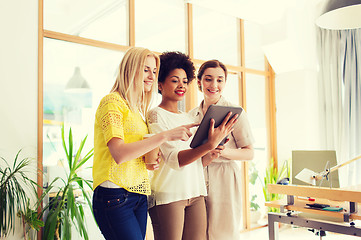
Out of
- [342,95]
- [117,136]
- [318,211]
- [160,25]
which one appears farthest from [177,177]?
[342,95]

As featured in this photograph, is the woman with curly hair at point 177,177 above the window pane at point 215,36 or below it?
below

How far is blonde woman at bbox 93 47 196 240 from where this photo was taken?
133 centimetres

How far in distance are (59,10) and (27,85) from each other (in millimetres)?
776

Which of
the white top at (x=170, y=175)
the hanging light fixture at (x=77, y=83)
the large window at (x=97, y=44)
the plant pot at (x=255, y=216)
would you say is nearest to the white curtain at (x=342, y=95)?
the plant pot at (x=255, y=216)

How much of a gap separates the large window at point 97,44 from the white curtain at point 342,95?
1.32 meters

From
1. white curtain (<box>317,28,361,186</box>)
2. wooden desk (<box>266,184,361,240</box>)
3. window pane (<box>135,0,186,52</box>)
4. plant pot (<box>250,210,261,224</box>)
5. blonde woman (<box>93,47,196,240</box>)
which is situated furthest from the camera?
plant pot (<box>250,210,261,224</box>)

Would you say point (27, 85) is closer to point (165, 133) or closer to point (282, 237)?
point (165, 133)

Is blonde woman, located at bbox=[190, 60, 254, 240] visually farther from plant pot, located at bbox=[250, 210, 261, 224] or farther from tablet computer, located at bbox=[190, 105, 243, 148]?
plant pot, located at bbox=[250, 210, 261, 224]

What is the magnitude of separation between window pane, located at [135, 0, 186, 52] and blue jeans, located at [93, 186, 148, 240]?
2409mm

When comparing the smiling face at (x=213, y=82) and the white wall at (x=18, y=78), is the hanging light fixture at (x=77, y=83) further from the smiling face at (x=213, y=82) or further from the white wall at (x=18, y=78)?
the smiling face at (x=213, y=82)

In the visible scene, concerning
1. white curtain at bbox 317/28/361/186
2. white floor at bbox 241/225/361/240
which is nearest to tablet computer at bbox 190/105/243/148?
white floor at bbox 241/225/361/240

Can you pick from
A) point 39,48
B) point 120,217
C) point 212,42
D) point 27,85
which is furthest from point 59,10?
point 120,217

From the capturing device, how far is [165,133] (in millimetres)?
1379

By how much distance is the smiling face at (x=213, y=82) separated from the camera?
1932mm
